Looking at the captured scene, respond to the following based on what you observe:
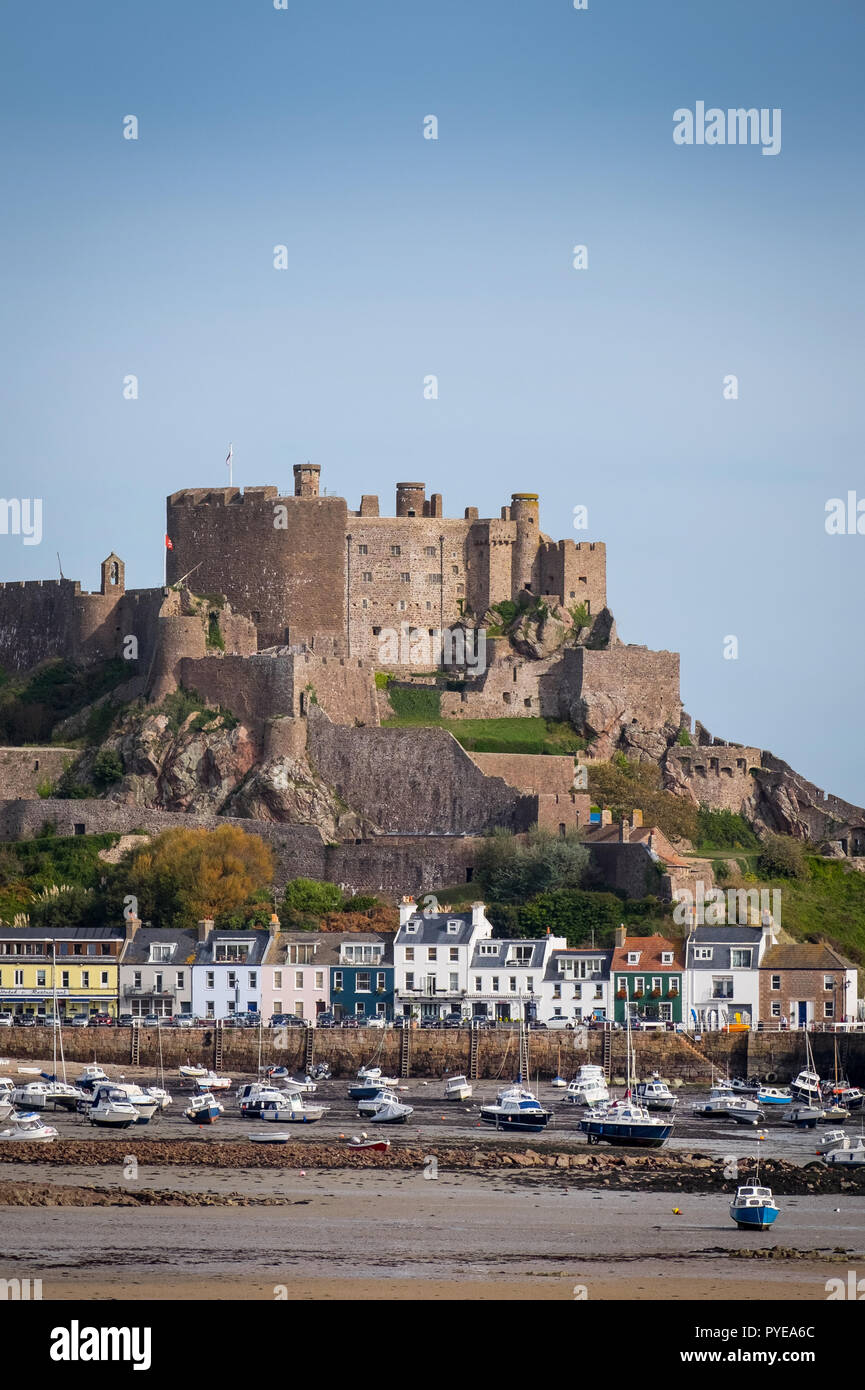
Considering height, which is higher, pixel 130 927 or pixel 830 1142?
pixel 130 927

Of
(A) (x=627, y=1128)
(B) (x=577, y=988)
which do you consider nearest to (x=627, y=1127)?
(A) (x=627, y=1128)

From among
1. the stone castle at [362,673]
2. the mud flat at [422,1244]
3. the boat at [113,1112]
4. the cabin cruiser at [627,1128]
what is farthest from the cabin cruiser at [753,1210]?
the stone castle at [362,673]

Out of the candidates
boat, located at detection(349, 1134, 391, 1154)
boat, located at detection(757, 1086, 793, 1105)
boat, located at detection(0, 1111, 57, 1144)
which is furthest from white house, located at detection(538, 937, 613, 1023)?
boat, located at detection(0, 1111, 57, 1144)

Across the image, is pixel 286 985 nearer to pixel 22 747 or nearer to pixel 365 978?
pixel 365 978

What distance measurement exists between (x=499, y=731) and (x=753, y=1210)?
43.2m

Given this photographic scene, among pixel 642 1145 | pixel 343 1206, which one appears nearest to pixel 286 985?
pixel 642 1145

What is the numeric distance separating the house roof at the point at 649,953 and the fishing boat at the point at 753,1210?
30198 millimetres

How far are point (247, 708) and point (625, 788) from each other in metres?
12.0

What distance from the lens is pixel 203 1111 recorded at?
61969 millimetres

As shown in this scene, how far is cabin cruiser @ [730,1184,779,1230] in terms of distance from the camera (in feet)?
149

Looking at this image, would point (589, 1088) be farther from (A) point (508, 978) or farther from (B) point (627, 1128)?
(A) point (508, 978)

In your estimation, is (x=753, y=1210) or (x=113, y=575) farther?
(x=113, y=575)

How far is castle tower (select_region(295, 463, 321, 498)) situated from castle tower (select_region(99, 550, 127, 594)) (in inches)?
260

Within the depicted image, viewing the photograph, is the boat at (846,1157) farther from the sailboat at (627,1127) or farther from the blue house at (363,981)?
the blue house at (363,981)
